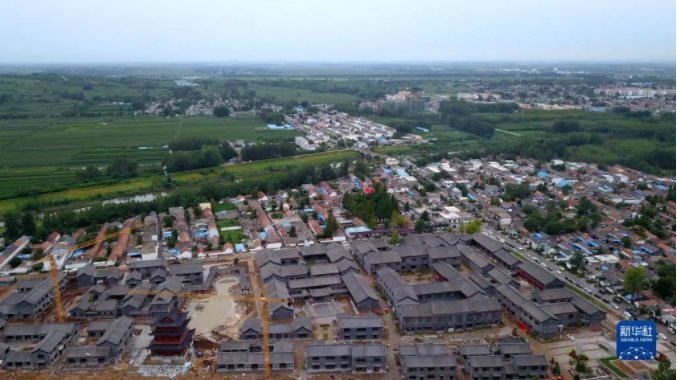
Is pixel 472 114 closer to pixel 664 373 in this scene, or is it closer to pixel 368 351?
pixel 664 373

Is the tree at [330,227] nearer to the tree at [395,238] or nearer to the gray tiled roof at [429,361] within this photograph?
the tree at [395,238]

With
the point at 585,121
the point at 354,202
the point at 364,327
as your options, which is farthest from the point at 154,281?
the point at 585,121

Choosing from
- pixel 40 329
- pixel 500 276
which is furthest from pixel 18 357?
pixel 500 276

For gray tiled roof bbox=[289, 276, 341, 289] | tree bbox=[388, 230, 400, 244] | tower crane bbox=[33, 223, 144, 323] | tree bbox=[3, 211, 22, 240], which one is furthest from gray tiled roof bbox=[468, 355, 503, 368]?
tree bbox=[3, 211, 22, 240]

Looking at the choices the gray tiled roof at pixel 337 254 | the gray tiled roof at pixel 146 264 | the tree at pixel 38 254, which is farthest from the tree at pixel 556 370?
the tree at pixel 38 254

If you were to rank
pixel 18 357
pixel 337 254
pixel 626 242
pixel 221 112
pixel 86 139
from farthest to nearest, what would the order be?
pixel 221 112 < pixel 86 139 < pixel 626 242 < pixel 337 254 < pixel 18 357

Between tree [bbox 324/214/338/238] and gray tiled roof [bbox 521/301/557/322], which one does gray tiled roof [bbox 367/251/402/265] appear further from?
gray tiled roof [bbox 521/301/557/322]
